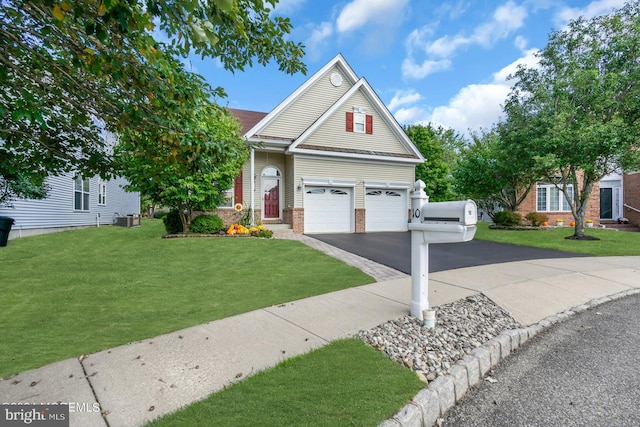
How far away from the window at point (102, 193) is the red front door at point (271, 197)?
32.3ft

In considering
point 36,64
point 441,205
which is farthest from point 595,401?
point 36,64

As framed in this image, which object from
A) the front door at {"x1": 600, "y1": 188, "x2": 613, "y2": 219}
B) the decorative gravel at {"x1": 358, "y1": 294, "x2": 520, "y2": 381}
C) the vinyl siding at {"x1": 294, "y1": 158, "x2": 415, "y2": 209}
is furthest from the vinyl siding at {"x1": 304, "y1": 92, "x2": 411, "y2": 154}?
the front door at {"x1": 600, "y1": 188, "x2": 613, "y2": 219}

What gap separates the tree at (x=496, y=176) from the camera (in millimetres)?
15664

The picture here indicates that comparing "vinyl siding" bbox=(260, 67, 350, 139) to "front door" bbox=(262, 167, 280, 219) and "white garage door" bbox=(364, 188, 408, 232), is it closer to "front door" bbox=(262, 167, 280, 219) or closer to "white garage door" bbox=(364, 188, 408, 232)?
"front door" bbox=(262, 167, 280, 219)

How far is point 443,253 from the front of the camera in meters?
9.80

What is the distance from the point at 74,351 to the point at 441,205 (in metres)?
4.33

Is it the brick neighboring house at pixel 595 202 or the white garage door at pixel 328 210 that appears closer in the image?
the white garage door at pixel 328 210

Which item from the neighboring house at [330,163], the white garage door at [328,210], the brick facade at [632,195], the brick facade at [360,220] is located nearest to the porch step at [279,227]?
the neighboring house at [330,163]

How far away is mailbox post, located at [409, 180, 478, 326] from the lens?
3619 millimetres

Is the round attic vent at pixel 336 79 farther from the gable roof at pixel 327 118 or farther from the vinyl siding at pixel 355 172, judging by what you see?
the vinyl siding at pixel 355 172

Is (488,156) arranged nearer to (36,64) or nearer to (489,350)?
(489,350)

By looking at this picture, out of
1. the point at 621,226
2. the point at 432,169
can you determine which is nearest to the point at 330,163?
the point at 432,169

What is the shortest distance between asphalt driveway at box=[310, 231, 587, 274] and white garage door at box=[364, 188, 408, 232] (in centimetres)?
367

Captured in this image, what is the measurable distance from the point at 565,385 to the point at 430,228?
6.45 ft
